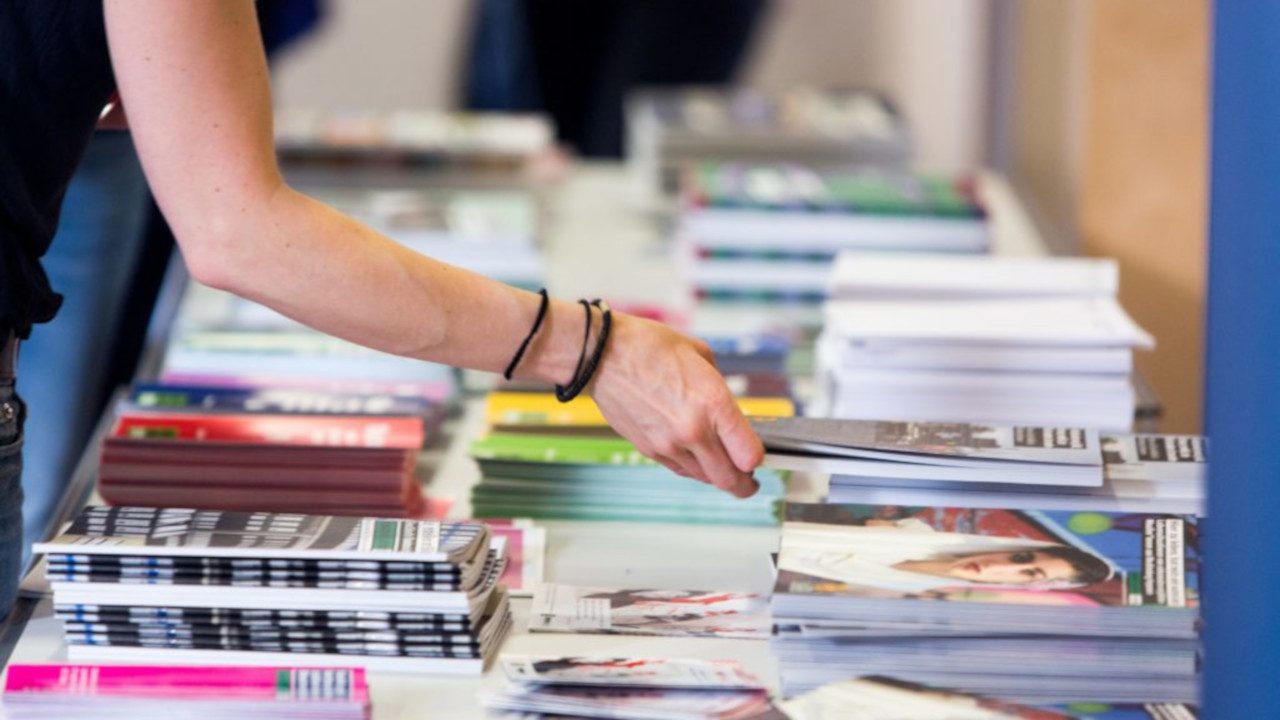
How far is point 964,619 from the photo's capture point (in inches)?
42.5

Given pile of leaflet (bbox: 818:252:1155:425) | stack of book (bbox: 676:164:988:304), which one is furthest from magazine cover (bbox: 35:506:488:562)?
stack of book (bbox: 676:164:988:304)

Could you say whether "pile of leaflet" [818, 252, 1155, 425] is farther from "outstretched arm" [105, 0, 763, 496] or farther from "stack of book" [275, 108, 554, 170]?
"stack of book" [275, 108, 554, 170]

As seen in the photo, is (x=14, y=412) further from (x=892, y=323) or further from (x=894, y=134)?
(x=894, y=134)

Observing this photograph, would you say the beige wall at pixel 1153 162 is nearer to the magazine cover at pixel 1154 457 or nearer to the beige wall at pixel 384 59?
the magazine cover at pixel 1154 457

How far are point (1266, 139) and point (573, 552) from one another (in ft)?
2.17

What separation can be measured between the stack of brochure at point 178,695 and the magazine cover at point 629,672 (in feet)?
0.37

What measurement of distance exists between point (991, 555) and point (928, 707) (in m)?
0.13

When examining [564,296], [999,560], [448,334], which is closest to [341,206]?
[564,296]

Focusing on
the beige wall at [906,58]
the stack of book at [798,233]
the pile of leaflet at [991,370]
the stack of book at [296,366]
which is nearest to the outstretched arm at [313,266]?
the pile of leaflet at [991,370]

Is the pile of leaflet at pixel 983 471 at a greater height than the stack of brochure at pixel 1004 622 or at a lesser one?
greater

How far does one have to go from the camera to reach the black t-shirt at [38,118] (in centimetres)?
112

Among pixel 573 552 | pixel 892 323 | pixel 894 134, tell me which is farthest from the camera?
pixel 894 134

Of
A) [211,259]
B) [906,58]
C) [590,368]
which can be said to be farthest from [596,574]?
[906,58]

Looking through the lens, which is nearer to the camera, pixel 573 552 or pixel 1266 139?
pixel 1266 139
